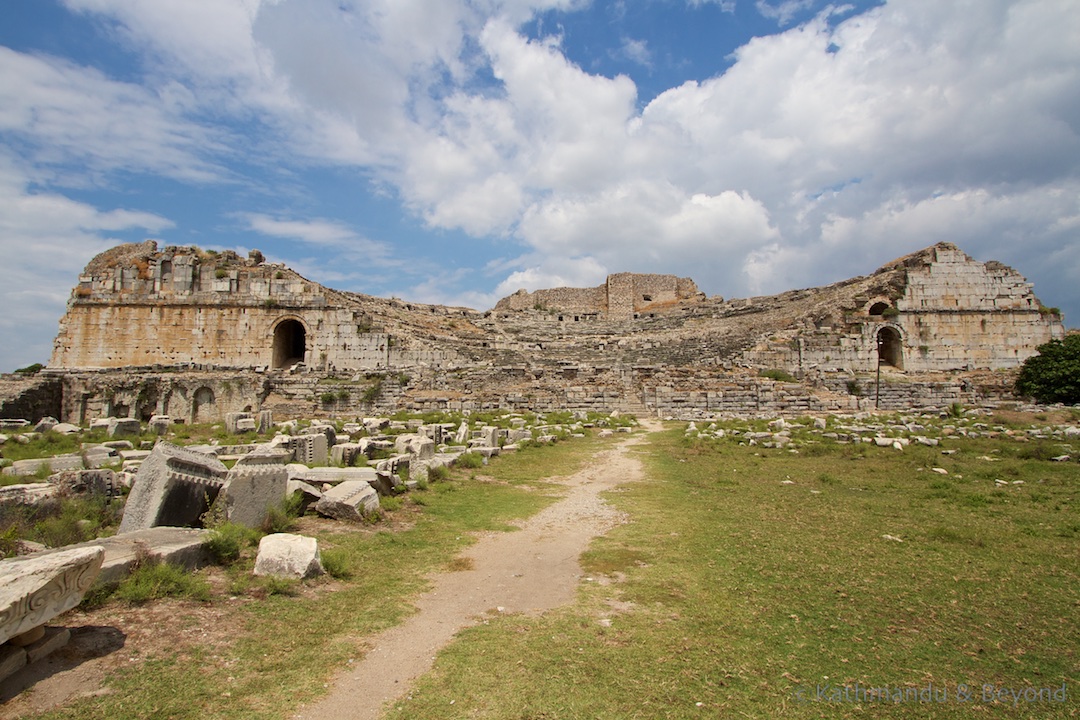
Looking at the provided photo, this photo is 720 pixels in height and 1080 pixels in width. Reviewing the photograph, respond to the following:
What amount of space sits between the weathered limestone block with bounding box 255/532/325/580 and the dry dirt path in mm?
965

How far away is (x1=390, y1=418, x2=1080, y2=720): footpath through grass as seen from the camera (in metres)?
3.11

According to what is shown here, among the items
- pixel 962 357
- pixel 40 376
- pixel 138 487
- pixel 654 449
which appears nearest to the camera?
pixel 138 487

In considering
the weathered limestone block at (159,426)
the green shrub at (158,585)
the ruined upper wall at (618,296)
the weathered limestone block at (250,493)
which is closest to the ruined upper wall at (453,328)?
the ruined upper wall at (618,296)

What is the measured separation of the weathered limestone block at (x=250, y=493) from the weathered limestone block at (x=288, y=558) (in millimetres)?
999

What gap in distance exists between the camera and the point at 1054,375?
22266 millimetres

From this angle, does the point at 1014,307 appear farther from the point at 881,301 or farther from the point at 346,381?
the point at 346,381

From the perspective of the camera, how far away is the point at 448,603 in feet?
15.1

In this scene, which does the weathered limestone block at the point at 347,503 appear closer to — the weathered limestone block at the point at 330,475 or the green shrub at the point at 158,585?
the weathered limestone block at the point at 330,475

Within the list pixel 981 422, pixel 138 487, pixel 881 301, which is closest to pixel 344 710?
pixel 138 487

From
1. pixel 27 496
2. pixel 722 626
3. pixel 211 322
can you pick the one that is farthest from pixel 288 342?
pixel 722 626

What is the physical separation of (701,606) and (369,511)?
407 centimetres

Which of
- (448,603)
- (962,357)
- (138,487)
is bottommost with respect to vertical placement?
(448,603)

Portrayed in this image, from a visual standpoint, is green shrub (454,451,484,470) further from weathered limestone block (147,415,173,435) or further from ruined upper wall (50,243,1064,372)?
ruined upper wall (50,243,1064,372)

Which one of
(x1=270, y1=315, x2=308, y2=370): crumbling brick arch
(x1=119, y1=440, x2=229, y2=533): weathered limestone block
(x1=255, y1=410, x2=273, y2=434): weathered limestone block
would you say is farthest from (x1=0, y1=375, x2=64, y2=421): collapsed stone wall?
(x1=119, y1=440, x2=229, y2=533): weathered limestone block
